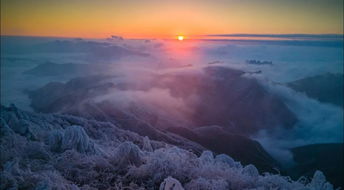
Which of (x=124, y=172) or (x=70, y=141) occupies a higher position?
(x=70, y=141)

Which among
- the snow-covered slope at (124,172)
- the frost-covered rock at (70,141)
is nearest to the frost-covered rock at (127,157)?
the snow-covered slope at (124,172)

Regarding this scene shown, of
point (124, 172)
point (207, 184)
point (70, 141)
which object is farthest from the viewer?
point (70, 141)

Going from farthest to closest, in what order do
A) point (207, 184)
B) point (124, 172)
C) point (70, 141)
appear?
1. point (70, 141)
2. point (124, 172)
3. point (207, 184)

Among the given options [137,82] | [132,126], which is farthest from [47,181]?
[137,82]

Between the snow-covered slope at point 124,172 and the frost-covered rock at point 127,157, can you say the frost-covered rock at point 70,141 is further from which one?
the frost-covered rock at point 127,157

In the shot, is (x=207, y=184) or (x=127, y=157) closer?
(x=207, y=184)

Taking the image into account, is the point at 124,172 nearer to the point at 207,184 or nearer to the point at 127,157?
the point at 127,157

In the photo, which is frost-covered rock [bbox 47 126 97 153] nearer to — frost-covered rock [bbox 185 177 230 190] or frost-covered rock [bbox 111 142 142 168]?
frost-covered rock [bbox 111 142 142 168]

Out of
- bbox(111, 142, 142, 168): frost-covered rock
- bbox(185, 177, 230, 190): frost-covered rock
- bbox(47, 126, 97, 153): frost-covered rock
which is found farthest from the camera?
bbox(47, 126, 97, 153): frost-covered rock

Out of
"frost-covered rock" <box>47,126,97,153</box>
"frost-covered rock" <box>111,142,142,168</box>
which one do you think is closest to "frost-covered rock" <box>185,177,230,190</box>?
"frost-covered rock" <box>111,142,142,168</box>

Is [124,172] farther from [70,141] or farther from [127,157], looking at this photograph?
[70,141]

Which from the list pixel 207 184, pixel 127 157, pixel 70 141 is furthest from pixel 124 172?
pixel 70 141
